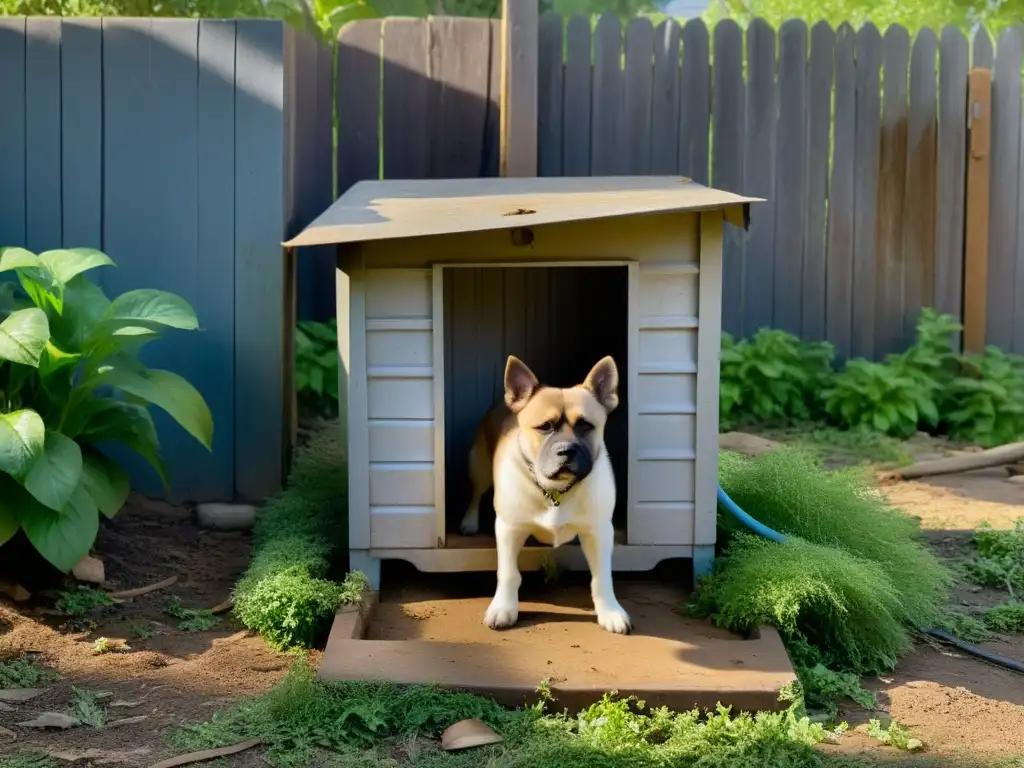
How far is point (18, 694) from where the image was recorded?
3648mm

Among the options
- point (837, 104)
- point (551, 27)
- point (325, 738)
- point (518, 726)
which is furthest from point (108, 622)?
point (837, 104)

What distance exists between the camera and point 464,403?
587 cm

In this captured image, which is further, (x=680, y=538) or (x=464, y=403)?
(x=464, y=403)

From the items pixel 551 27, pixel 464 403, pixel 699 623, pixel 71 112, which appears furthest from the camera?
pixel 551 27

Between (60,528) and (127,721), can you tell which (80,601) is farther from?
(127,721)

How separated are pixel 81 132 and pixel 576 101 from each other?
316 centimetres

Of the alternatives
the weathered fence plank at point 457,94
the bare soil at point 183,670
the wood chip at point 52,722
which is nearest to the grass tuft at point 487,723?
the bare soil at point 183,670

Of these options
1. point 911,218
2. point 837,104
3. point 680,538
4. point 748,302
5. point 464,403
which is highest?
point 837,104

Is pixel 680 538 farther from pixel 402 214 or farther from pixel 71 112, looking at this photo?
pixel 71 112

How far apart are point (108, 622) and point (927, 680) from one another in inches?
114

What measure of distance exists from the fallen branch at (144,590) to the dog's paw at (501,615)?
1.41 m

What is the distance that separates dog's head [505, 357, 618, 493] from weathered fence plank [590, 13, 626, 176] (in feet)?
11.5

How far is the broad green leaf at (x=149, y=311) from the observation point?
14.6ft

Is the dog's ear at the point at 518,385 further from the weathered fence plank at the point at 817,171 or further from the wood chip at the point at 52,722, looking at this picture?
the weathered fence plank at the point at 817,171
